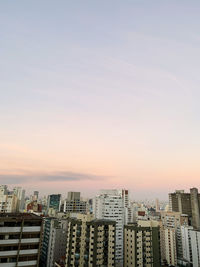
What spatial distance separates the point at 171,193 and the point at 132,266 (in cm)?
12364

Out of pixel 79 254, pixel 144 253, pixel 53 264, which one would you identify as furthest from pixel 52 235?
pixel 144 253

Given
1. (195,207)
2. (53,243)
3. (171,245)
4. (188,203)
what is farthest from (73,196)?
(188,203)

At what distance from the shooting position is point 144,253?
56812 mm

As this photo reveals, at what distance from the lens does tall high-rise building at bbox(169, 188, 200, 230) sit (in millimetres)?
128250

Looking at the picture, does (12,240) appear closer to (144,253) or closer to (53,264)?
(144,253)

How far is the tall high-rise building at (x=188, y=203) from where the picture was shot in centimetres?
12825

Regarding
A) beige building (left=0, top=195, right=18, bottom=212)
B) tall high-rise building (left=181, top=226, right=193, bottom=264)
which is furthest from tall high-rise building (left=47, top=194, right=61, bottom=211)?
tall high-rise building (left=181, top=226, right=193, bottom=264)

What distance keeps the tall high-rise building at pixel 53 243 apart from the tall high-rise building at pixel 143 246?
2716 cm

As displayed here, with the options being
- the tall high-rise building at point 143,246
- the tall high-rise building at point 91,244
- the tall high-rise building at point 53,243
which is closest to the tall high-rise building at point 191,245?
the tall high-rise building at point 143,246

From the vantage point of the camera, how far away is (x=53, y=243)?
76062mm

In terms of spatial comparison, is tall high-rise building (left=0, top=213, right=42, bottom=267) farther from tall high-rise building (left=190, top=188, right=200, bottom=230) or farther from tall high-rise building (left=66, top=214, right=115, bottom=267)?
tall high-rise building (left=190, top=188, right=200, bottom=230)

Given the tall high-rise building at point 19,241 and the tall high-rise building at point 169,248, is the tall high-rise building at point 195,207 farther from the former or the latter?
the tall high-rise building at point 19,241

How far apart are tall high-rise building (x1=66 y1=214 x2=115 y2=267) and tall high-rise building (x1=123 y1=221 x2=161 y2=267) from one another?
678 centimetres

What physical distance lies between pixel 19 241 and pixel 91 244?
2181 centimetres
